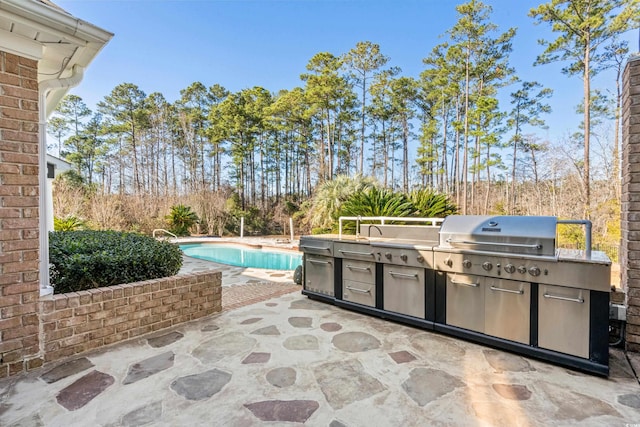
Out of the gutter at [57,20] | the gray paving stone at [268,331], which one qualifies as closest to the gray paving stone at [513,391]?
the gray paving stone at [268,331]

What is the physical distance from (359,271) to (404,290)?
626 mm

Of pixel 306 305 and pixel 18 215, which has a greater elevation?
pixel 18 215

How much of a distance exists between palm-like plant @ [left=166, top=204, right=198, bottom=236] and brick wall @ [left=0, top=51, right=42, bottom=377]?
13735mm

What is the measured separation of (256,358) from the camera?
2.67 metres

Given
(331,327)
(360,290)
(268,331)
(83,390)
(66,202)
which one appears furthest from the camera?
(66,202)

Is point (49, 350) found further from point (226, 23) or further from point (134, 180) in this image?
point (134, 180)

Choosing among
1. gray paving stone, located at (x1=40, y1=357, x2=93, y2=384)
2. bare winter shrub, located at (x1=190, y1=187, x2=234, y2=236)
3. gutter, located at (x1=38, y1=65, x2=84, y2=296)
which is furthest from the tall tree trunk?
bare winter shrub, located at (x1=190, y1=187, x2=234, y2=236)

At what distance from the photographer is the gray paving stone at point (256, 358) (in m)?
2.61

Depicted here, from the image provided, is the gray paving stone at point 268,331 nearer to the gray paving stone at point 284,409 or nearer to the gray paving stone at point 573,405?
the gray paving stone at point 284,409

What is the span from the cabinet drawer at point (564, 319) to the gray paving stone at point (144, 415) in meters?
2.98

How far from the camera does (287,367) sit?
2.50 meters

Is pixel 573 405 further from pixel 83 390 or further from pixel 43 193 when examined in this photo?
pixel 43 193

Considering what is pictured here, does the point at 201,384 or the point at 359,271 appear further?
the point at 359,271

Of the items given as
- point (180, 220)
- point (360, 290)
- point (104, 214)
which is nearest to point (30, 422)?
point (360, 290)
